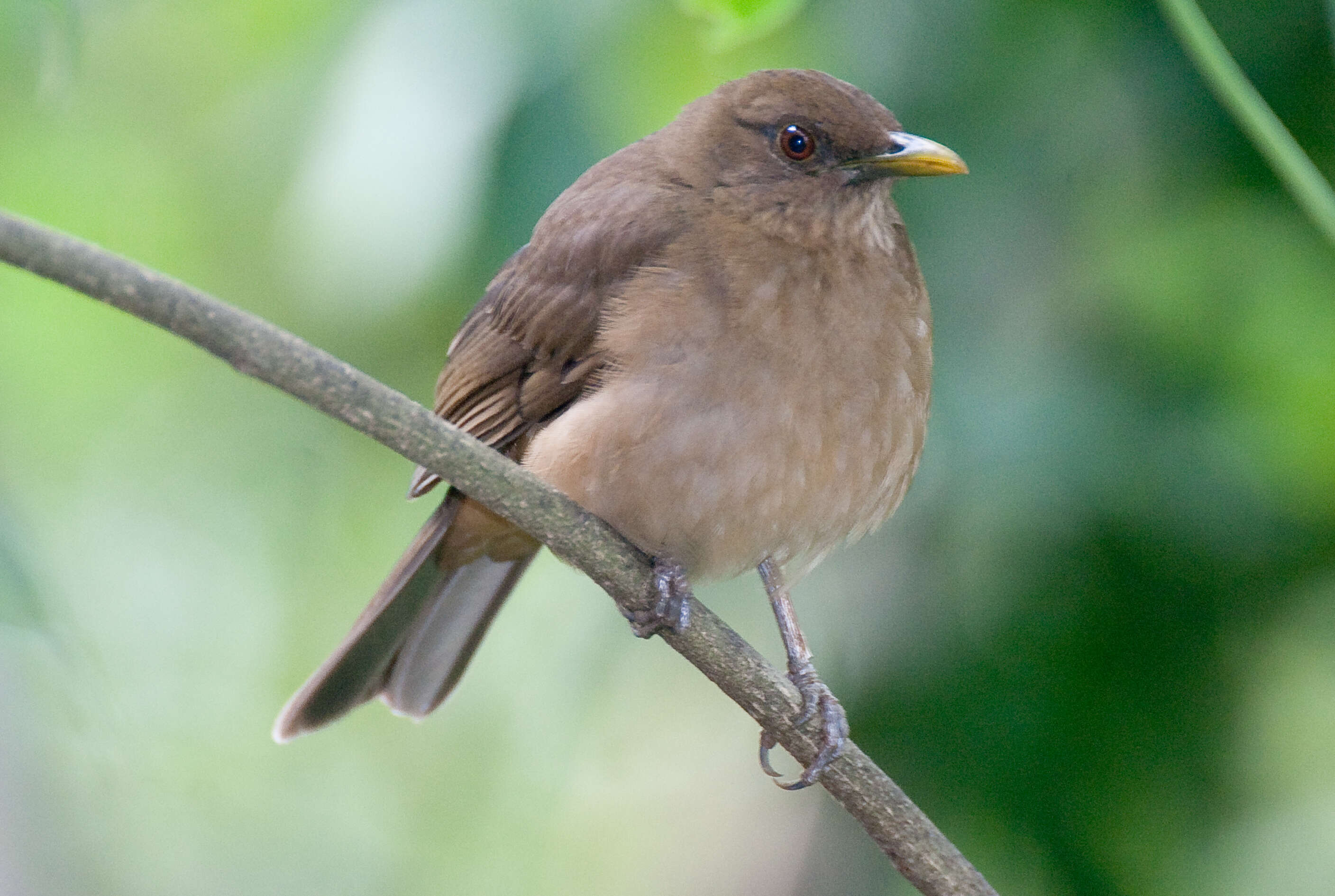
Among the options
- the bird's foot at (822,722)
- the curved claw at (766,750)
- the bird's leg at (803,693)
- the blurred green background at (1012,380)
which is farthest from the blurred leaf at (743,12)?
the curved claw at (766,750)

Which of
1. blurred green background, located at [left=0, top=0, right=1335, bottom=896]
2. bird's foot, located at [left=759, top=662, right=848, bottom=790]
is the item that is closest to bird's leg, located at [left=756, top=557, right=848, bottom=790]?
bird's foot, located at [left=759, top=662, right=848, bottom=790]

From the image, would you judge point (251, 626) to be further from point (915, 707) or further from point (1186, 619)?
point (1186, 619)

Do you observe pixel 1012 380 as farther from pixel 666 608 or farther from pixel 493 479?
pixel 493 479

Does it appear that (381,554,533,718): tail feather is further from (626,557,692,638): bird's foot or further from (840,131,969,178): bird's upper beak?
(840,131,969,178): bird's upper beak

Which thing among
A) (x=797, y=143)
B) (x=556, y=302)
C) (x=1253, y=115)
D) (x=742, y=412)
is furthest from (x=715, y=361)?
(x=1253, y=115)

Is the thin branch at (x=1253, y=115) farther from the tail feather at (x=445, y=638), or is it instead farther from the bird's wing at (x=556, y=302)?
the tail feather at (x=445, y=638)

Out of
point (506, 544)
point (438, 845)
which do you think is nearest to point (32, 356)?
point (438, 845)
